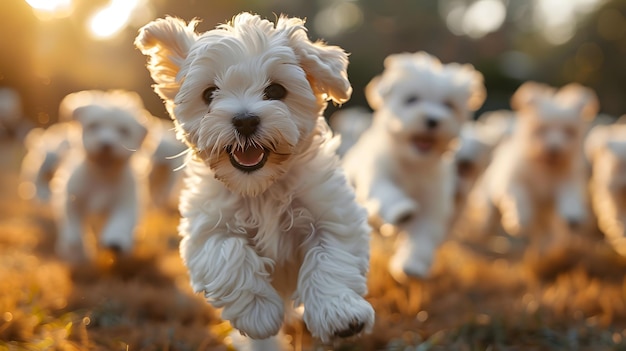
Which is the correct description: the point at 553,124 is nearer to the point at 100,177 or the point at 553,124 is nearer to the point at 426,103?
the point at 426,103

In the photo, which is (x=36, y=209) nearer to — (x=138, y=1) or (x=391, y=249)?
(x=391, y=249)

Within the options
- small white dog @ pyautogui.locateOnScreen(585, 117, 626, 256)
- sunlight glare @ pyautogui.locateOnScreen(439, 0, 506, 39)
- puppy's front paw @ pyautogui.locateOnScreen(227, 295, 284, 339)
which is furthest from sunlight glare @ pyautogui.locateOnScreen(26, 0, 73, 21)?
sunlight glare @ pyautogui.locateOnScreen(439, 0, 506, 39)

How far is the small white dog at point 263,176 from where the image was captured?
3.22 metres

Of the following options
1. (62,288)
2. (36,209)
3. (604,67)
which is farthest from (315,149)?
(604,67)

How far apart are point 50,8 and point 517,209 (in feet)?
17.8

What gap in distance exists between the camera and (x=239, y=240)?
350 cm

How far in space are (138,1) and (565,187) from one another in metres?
5.52

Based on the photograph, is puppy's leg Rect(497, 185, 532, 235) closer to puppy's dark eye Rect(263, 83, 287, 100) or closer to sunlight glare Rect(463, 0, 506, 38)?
puppy's dark eye Rect(263, 83, 287, 100)

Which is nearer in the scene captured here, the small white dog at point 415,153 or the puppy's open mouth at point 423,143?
the small white dog at point 415,153

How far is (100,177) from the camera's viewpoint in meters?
7.22

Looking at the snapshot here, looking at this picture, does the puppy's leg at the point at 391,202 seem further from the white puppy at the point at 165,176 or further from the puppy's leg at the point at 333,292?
the white puppy at the point at 165,176

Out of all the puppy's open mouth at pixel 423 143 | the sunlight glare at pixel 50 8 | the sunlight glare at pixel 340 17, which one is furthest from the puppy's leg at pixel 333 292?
the sunlight glare at pixel 340 17

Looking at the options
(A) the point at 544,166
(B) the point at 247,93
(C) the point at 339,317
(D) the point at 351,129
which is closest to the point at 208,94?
(B) the point at 247,93

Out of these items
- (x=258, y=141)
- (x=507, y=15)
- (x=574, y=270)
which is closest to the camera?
(x=258, y=141)
